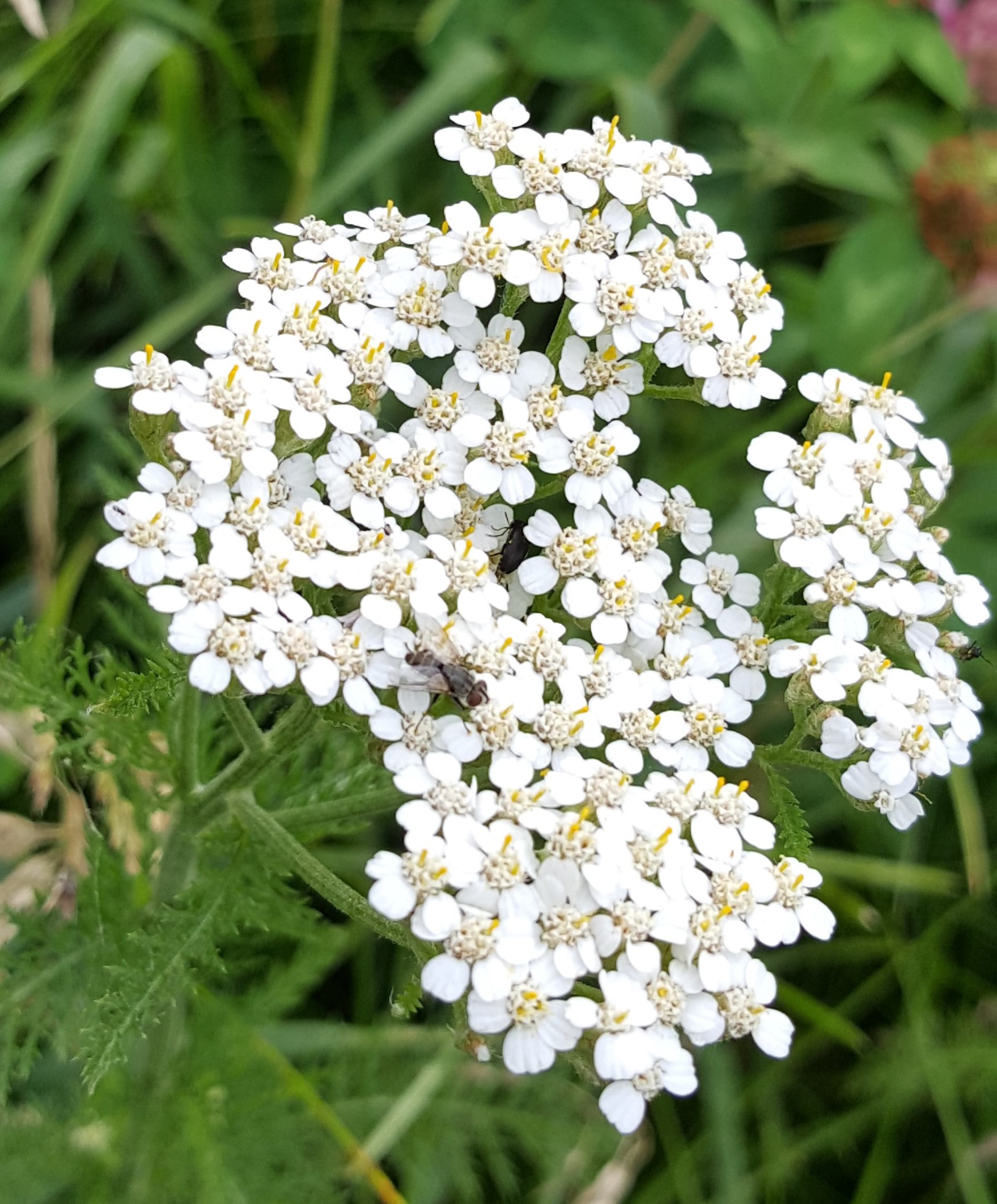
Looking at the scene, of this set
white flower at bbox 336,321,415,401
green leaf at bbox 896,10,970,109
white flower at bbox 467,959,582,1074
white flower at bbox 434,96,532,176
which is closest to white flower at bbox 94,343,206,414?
white flower at bbox 336,321,415,401

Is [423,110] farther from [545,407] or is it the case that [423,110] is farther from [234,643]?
[234,643]

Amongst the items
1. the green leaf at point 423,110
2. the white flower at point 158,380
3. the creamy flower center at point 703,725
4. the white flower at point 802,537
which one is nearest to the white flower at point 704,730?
the creamy flower center at point 703,725

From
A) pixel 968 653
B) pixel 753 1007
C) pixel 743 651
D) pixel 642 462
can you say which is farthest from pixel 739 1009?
pixel 642 462

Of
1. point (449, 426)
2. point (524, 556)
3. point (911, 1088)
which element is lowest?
point (911, 1088)

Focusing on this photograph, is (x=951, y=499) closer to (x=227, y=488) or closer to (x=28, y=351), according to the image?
(x=227, y=488)

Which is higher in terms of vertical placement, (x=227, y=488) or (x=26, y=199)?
(x=26, y=199)

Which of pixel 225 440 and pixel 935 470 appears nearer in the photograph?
pixel 225 440

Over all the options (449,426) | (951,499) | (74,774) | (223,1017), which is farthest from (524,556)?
(951,499)
